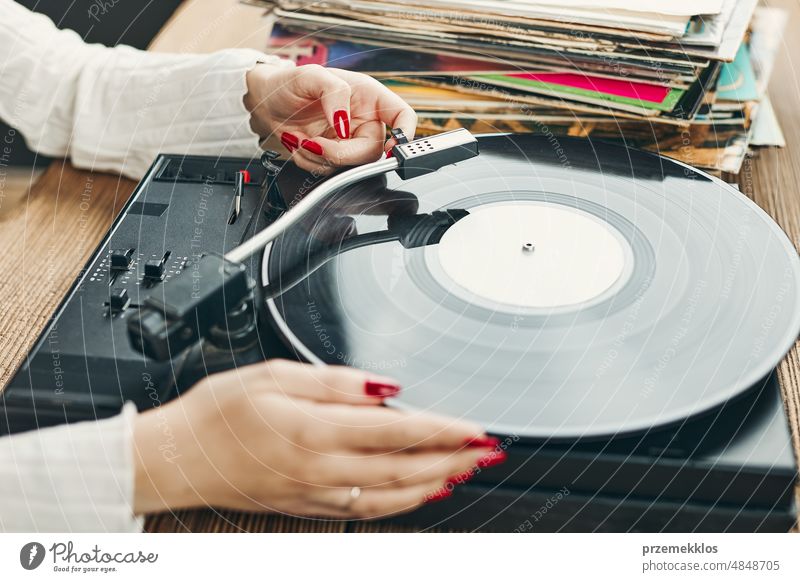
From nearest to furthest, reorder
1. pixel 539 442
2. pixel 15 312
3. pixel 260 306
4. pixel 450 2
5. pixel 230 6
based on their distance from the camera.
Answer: pixel 539 442 → pixel 260 306 → pixel 15 312 → pixel 450 2 → pixel 230 6

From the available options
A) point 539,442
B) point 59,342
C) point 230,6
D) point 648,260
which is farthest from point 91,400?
point 230,6

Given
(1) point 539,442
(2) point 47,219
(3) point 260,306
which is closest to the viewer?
(1) point 539,442

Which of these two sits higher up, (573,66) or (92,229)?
(573,66)

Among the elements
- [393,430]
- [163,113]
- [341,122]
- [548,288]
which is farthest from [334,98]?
[393,430]

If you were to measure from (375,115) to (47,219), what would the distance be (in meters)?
0.37

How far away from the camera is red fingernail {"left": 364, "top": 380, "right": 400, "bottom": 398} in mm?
560

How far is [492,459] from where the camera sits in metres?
0.53

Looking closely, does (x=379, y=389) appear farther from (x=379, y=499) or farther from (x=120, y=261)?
(x=120, y=261)

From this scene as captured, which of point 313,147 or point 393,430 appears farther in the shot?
point 313,147

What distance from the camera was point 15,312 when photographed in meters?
0.74

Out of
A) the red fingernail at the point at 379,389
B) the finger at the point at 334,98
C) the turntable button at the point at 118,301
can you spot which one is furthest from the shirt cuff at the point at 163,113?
the red fingernail at the point at 379,389

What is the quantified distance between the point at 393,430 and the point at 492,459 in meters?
0.07

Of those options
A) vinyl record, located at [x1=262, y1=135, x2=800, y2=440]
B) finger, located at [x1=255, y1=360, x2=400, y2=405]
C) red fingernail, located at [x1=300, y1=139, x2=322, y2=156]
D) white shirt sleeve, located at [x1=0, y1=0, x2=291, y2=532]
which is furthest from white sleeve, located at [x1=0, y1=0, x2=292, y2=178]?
finger, located at [x1=255, y1=360, x2=400, y2=405]

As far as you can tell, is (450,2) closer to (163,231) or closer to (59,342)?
(163,231)
